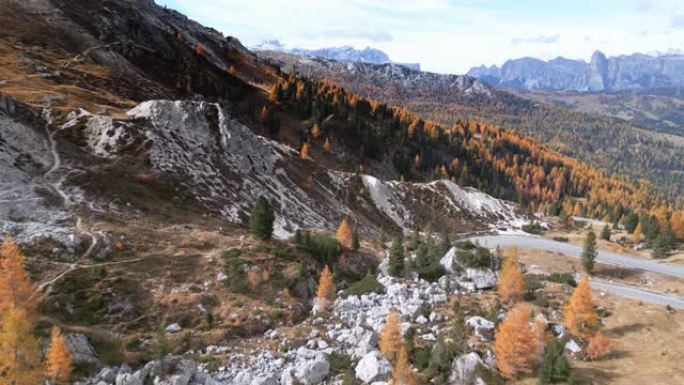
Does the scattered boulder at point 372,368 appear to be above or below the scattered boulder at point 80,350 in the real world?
below

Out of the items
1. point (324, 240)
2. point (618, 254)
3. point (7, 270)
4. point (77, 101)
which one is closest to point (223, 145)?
point (77, 101)

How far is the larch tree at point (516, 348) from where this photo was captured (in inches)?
1877

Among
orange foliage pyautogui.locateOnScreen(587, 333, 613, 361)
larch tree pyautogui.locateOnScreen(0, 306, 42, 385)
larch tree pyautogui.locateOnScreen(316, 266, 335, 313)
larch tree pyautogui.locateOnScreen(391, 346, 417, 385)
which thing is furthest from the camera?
larch tree pyautogui.locateOnScreen(316, 266, 335, 313)

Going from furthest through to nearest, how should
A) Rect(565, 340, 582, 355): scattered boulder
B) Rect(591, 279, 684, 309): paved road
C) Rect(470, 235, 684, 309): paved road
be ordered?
Rect(470, 235, 684, 309): paved road → Rect(591, 279, 684, 309): paved road → Rect(565, 340, 582, 355): scattered boulder

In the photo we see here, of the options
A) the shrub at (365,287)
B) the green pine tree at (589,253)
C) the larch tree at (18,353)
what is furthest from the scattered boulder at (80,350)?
the green pine tree at (589,253)

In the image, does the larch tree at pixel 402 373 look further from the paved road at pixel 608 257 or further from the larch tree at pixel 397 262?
the paved road at pixel 608 257

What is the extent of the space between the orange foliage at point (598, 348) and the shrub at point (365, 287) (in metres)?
26.0

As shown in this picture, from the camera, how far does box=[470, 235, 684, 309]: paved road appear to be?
65.9m

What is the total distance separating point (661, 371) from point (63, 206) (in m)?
72.7

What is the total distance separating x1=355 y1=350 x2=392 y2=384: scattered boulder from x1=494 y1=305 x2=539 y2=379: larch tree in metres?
12.6

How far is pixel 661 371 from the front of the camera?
153 ft

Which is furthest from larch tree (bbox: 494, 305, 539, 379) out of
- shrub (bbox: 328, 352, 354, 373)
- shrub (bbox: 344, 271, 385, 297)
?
shrub (bbox: 344, 271, 385, 297)

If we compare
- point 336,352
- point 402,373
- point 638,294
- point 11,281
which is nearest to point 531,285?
point 638,294

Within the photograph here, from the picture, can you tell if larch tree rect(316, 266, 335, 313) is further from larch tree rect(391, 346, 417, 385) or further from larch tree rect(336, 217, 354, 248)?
larch tree rect(336, 217, 354, 248)
